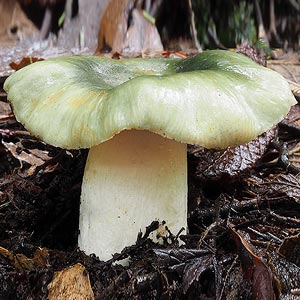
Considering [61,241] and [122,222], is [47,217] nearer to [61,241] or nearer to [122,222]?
[61,241]

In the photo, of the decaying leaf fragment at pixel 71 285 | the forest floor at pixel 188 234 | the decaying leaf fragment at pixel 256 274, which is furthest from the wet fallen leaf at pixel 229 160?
the decaying leaf fragment at pixel 71 285

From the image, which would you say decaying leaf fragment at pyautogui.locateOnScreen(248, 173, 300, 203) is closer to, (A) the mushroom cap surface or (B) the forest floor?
→ (B) the forest floor

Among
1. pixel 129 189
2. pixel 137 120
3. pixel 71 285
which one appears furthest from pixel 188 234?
pixel 137 120

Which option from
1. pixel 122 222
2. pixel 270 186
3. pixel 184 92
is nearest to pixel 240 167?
pixel 270 186

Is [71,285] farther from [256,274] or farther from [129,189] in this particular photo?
[256,274]

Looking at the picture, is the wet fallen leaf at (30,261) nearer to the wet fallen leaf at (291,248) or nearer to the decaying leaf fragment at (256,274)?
the decaying leaf fragment at (256,274)

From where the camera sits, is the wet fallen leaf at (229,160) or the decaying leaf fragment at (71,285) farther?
the wet fallen leaf at (229,160)

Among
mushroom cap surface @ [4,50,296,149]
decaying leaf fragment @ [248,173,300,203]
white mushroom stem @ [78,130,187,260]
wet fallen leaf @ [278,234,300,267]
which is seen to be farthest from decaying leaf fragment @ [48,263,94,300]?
decaying leaf fragment @ [248,173,300,203]
